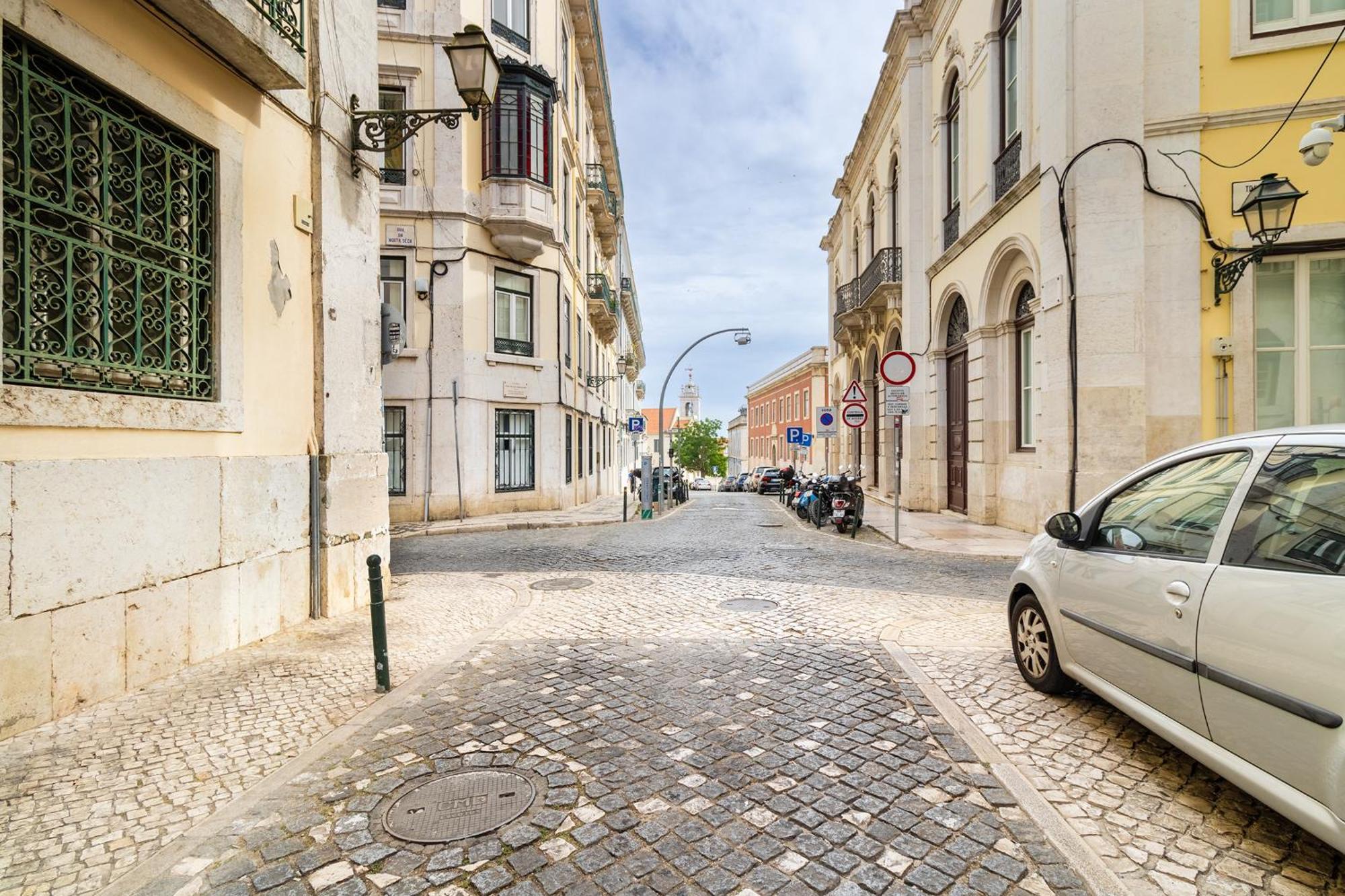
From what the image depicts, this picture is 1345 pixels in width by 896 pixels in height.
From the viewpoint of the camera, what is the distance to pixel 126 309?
15.0 feet

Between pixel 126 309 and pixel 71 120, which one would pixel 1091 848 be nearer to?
pixel 126 309

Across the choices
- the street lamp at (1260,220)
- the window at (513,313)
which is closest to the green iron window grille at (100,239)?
the street lamp at (1260,220)

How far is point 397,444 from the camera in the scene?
52.5 ft

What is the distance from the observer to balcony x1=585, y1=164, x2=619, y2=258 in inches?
1001

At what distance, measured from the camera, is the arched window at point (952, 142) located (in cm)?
1619

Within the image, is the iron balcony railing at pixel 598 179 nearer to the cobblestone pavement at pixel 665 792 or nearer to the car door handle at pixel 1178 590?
the cobblestone pavement at pixel 665 792

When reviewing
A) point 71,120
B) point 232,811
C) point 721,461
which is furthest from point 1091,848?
point 721,461

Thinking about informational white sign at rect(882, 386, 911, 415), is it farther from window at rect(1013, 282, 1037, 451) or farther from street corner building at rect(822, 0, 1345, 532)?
window at rect(1013, 282, 1037, 451)

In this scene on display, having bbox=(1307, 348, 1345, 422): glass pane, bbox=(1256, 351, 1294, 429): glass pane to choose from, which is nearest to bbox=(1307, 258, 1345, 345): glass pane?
bbox=(1307, 348, 1345, 422): glass pane

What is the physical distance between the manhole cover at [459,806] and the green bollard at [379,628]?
1.49 m

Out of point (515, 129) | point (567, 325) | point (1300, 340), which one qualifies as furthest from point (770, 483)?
point (1300, 340)

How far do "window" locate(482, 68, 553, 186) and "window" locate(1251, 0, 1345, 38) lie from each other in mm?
14043

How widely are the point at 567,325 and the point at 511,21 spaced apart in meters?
8.16

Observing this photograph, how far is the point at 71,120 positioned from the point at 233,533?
296 centimetres
